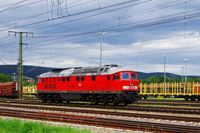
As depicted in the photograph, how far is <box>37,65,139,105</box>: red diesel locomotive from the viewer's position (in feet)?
122

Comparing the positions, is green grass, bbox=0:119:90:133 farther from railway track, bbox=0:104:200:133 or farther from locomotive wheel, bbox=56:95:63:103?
locomotive wheel, bbox=56:95:63:103

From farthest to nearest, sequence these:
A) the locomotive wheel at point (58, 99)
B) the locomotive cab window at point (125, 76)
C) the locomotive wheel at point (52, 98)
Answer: the locomotive wheel at point (52, 98) → the locomotive wheel at point (58, 99) → the locomotive cab window at point (125, 76)

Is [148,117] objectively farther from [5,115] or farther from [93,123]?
[5,115]

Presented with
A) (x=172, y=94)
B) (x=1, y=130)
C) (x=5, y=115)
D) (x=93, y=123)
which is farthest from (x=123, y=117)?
(x=172, y=94)

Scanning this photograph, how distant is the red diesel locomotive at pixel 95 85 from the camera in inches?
1467

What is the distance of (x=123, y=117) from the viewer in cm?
2577

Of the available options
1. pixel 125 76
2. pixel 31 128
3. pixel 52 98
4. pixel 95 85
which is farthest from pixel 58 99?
pixel 31 128

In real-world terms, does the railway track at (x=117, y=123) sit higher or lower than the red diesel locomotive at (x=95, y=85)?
lower

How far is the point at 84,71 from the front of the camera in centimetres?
4156

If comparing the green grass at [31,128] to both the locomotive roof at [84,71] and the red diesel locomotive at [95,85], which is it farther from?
the locomotive roof at [84,71]

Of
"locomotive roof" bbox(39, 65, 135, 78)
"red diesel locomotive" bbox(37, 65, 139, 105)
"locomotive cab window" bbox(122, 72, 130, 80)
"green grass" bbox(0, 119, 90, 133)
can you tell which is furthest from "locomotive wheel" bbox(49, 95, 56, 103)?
"green grass" bbox(0, 119, 90, 133)

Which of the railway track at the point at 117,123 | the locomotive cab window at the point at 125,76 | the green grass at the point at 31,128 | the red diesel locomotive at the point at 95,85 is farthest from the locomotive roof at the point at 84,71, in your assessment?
the green grass at the point at 31,128

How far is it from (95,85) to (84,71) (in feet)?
9.13

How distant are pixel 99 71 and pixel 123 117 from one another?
45.7 feet
